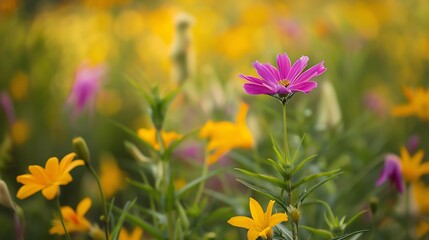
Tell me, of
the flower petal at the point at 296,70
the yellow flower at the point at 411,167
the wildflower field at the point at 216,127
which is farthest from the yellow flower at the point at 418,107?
the flower petal at the point at 296,70

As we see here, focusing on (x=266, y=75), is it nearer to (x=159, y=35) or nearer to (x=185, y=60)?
(x=185, y=60)

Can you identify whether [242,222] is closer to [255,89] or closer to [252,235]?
[252,235]

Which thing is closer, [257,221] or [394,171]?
[257,221]

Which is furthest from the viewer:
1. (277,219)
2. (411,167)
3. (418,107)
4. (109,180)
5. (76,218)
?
(109,180)

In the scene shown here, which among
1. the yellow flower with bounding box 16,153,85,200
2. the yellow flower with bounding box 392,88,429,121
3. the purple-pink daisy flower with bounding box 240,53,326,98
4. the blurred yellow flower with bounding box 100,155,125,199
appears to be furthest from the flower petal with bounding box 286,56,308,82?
the blurred yellow flower with bounding box 100,155,125,199

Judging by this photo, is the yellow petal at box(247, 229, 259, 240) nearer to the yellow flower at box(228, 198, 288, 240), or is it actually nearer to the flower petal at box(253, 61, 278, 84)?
the yellow flower at box(228, 198, 288, 240)

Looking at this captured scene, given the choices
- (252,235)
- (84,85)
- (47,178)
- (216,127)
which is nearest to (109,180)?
(84,85)

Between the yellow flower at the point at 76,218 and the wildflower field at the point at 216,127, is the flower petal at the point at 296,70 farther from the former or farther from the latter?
the yellow flower at the point at 76,218
